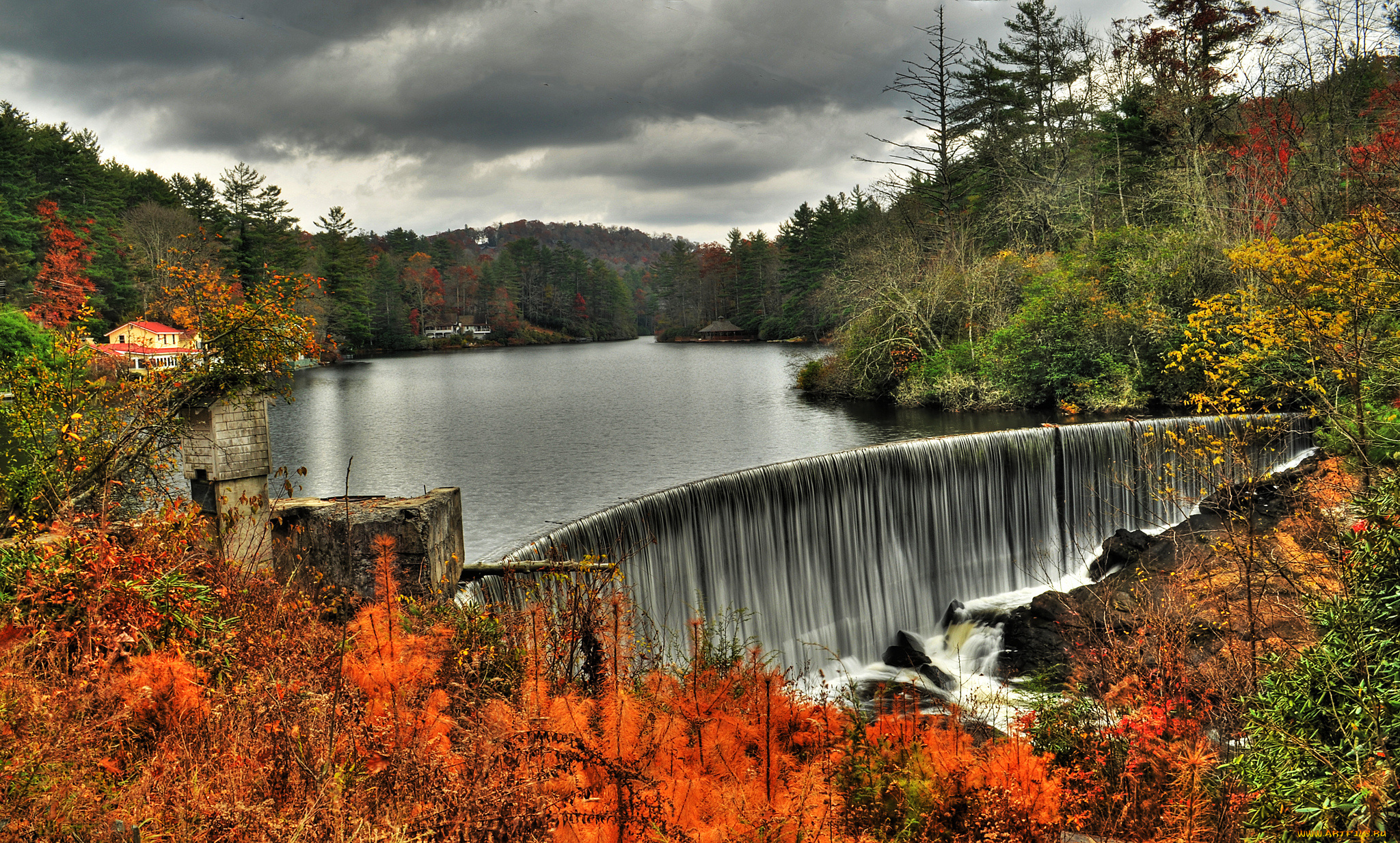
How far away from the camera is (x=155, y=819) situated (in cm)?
311

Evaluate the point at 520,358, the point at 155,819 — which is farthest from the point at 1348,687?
the point at 520,358

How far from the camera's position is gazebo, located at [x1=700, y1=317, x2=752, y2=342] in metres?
83.2

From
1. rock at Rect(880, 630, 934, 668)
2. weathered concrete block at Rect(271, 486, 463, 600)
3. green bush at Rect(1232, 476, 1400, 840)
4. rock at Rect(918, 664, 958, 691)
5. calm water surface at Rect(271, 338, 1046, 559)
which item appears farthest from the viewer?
calm water surface at Rect(271, 338, 1046, 559)

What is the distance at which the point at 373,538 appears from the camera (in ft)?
20.3

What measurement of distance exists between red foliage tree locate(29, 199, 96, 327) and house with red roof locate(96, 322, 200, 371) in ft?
6.73

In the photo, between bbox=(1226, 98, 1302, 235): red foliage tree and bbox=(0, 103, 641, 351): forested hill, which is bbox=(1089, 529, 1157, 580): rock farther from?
bbox=(0, 103, 641, 351): forested hill

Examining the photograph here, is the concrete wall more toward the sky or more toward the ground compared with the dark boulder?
more toward the sky

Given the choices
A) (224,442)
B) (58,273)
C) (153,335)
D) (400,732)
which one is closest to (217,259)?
(58,273)

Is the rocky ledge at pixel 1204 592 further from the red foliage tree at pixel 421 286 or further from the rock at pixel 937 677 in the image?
the red foliage tree at pixel 421 286

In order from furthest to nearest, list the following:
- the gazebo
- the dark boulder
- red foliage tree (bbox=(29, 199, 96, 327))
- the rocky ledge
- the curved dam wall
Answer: the gazebo, red foliage tree (bbox=(29, 199, 96, 327)), the dark boulder, the curved dam wall, the rocky ledge

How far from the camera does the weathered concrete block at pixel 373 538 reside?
620cm

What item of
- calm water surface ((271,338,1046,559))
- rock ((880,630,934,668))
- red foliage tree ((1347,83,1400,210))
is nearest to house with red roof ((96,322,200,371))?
calm water surface ((271,338,1046,559))

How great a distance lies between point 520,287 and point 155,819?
94.9m

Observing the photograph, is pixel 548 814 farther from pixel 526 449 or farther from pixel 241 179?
pixel 241 179
